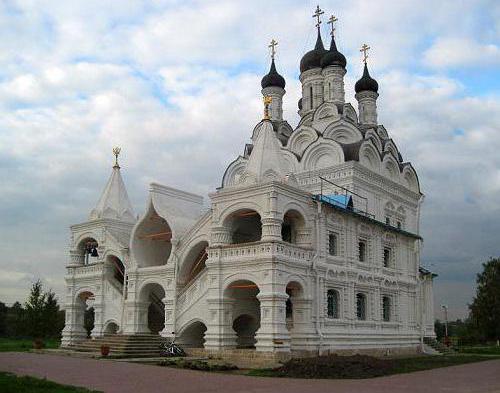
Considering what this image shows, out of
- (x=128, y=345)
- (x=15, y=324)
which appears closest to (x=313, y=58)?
(x=128, y=345)

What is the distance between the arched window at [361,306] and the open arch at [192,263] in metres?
7.08

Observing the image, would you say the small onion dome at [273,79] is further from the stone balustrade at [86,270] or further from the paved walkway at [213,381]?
the paved walkway at [213,381]

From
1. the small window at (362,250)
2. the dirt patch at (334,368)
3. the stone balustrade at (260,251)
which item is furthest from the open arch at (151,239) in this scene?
the dirt patch at (334,368)

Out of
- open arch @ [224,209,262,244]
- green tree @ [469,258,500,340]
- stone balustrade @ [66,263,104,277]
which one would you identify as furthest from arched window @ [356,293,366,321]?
green tree @ [469,258,500,340]

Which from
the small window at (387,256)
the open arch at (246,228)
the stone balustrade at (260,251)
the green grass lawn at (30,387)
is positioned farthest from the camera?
the small window at (387,256)

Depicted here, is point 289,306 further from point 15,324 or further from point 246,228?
point 15,324

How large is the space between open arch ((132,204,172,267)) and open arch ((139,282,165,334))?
1.27 meters

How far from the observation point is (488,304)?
45.2m

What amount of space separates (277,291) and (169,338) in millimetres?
5887

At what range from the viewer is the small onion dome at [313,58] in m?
34.2

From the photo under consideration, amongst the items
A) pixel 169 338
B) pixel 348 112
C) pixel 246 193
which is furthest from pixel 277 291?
pixel 348 112

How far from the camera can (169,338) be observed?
79.2 ft

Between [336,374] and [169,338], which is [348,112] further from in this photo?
[336,374]

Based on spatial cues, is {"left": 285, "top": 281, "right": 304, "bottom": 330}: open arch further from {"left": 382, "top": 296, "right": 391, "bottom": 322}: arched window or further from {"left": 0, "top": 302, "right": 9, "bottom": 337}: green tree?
{"left": 0, "top": 302, "right": 9, "bottom": 337}: green tree
